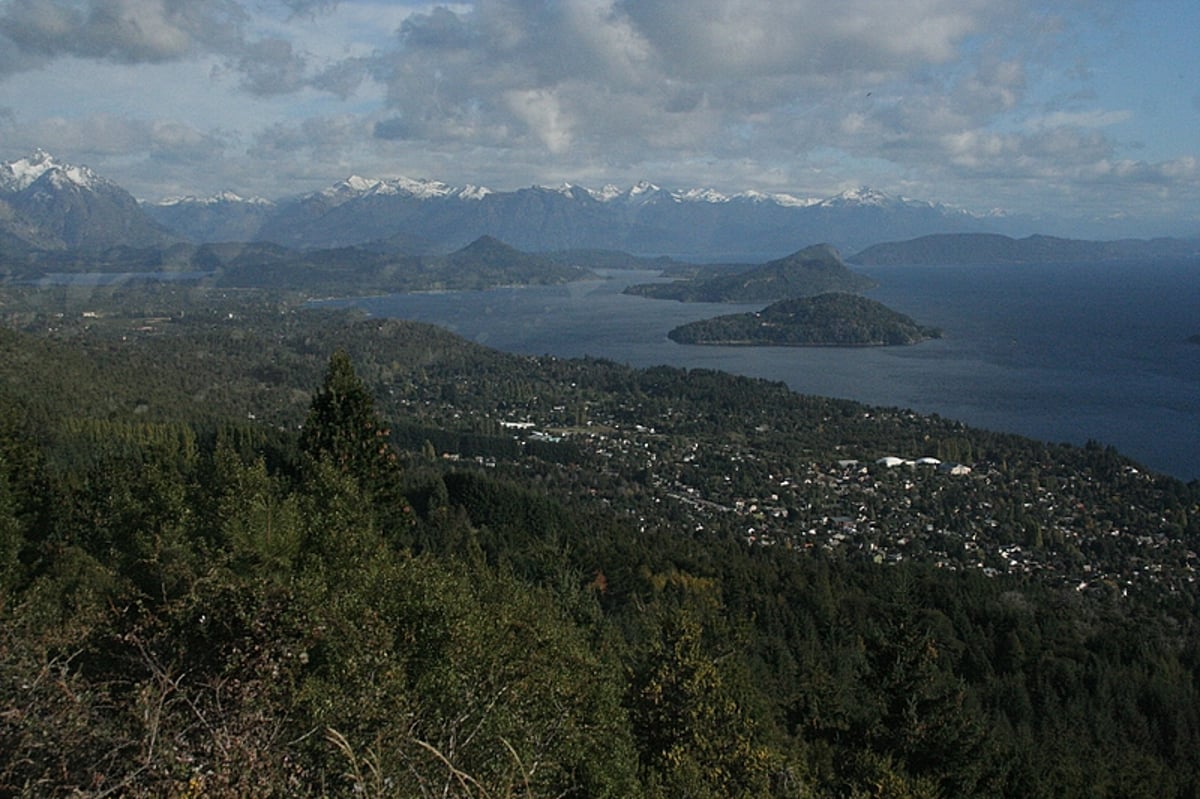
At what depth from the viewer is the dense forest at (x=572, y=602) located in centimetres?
413

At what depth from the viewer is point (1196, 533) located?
28.2m

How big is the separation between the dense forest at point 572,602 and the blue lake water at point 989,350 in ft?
25.4

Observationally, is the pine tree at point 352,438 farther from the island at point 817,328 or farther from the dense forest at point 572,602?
the island at point 817,328

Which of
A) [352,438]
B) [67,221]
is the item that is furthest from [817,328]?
[67,221]

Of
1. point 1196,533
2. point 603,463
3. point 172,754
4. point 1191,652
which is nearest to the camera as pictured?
point 172,754

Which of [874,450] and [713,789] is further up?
[713,789]

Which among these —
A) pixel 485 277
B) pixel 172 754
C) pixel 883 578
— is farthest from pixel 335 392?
pixel 485 277

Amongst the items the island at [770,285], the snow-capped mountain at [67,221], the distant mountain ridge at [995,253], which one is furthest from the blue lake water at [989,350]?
the snow-capped mountain at [67,221]

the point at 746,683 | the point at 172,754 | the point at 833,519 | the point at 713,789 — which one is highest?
the point at 172,754

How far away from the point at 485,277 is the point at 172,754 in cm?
14603

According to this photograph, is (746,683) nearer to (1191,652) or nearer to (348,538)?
(348,538)

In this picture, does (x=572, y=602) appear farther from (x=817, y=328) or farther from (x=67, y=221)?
(x=67, y=221)

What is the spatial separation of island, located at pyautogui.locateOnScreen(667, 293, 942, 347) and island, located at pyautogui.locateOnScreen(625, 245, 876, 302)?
26.9m

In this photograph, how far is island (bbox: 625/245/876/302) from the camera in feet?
388
